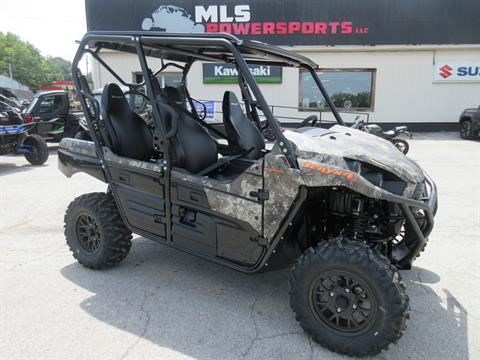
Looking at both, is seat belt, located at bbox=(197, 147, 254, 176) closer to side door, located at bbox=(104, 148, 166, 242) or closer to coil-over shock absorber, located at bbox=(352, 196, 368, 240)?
side door, located at bbox=(104, 148, 166, 242)

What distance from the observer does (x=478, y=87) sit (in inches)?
639

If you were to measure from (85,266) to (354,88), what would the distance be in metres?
15.0

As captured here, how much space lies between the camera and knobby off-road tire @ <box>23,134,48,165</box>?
964 centimetres

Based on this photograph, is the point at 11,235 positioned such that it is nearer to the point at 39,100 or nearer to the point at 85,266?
the point at 85,266

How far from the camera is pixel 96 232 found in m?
3.76

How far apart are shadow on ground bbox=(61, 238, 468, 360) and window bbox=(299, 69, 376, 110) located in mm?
13496

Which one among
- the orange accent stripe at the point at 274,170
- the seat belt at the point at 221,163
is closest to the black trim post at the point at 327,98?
the seat belt at the point at 221,163

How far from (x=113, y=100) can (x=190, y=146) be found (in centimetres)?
93

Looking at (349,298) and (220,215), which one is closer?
(349,298)

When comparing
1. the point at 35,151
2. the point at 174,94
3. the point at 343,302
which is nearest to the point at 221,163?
the point at 174,94

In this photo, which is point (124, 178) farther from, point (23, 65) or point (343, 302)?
point (23, 65)

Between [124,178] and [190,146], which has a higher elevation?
[190,146]

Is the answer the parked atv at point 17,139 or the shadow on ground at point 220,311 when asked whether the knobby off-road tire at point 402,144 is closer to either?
the shadow on ground at point 220,311

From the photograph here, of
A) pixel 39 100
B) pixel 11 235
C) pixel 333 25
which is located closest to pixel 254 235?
pixel 11 235
